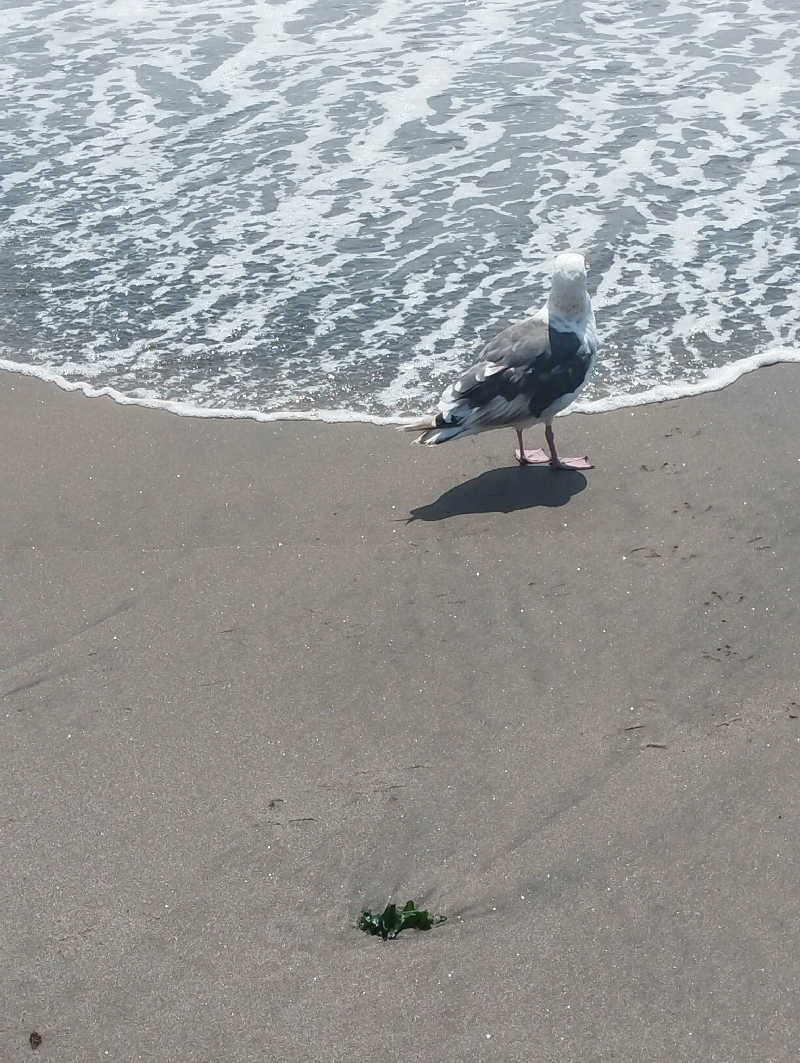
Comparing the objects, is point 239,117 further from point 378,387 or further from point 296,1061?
point 296,1061

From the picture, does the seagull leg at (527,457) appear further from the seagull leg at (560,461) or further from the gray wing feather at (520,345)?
the gray wing feather at (520,345)

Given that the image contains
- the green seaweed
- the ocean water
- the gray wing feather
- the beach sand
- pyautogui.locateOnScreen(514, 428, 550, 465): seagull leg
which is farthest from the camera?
the ocean water

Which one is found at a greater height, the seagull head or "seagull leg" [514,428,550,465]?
the seagull head

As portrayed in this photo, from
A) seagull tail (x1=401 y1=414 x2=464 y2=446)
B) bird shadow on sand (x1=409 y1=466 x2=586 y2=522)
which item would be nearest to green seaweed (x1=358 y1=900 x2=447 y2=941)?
bird shadow on sand (x1=409 y1=466 x2=586 y2=522)

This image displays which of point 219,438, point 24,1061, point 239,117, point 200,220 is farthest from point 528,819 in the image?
point 239,117

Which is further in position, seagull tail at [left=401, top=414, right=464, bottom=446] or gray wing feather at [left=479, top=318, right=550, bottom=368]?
gray wing feather at [left=479, top=318, right=550, bottom=368]

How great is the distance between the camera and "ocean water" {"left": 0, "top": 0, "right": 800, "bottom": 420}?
7.15 metres

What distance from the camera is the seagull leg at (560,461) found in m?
5.79

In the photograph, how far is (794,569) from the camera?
4.88 metres

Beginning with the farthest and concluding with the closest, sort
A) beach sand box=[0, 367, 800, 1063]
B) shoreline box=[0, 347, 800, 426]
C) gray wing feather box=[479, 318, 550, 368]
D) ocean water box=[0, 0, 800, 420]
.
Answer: ocean water box=[0, 0, 800, 420], shoreline box=[0, 347, 800, 426], gray wing feather box=[479, 318, 550, 368], beach sand box=[0, 367, 800, 1063]

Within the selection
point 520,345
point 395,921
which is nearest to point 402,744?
point 395,921

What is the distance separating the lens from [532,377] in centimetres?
568

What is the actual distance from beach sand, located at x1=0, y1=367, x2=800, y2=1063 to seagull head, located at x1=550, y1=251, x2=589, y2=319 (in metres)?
0.69

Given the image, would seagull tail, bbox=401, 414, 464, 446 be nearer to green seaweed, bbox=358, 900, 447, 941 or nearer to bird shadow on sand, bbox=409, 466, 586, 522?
bird shadow on sand, bbox=409, 466, 586, 522
